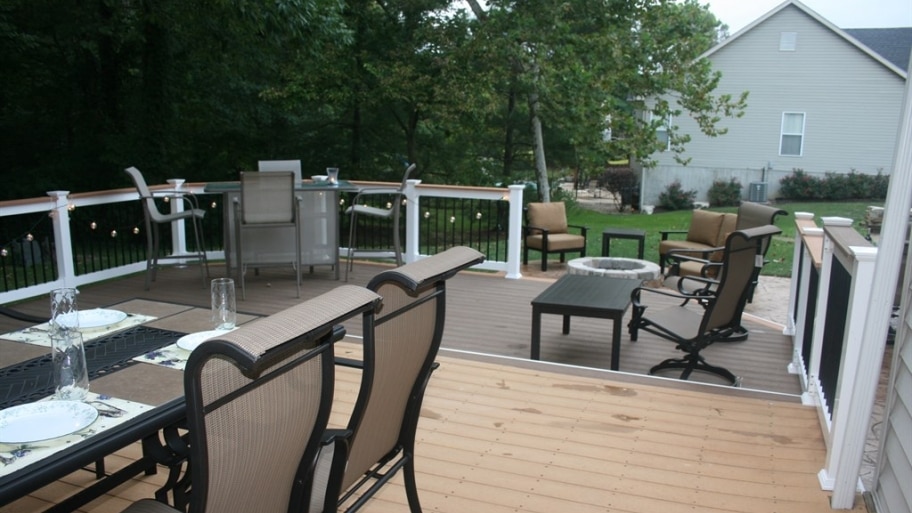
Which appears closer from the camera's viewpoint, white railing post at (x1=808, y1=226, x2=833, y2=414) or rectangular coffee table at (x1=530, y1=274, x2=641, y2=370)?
white railing post at (x1=808, y1=226, x2=833, y2=414)

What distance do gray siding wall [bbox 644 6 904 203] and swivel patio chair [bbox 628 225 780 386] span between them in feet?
50.9

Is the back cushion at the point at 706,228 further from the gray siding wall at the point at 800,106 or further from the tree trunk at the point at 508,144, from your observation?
the gray siding wall at the point at 800,106

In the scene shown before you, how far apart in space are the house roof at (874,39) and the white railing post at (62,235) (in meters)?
16.6

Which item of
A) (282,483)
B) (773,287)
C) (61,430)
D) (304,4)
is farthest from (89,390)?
(773,287)

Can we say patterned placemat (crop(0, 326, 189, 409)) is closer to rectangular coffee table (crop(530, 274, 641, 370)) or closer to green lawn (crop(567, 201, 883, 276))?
rectangular coffee table (crop(530, 274, 641, 370))

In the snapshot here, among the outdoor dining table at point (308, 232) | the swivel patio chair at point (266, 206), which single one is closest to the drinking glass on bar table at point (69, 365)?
the swivel patio chair at point (266, 206)

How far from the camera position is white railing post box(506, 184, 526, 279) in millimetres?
7289

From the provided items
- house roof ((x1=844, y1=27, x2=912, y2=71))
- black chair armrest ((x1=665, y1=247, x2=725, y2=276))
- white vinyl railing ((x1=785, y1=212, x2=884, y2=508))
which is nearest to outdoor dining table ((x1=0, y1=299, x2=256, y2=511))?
white vinyl railing ((x1=785, y1=212, x2=884, y2=508))

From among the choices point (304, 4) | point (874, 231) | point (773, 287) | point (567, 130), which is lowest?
point (773, 287)

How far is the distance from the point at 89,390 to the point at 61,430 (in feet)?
0.93

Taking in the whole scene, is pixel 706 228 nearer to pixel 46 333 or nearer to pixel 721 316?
pixel 721 316

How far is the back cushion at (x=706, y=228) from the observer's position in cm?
800

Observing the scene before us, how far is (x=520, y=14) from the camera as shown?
42.0 feet

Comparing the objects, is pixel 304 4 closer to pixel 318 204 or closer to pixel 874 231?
pixel 318 204
